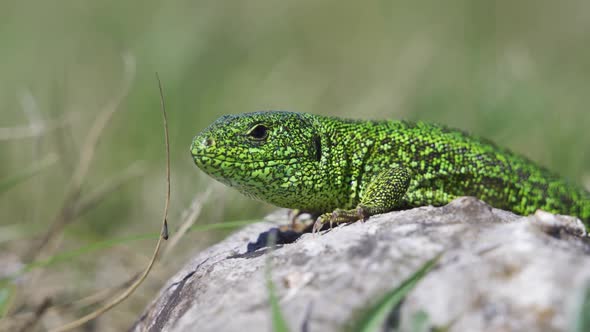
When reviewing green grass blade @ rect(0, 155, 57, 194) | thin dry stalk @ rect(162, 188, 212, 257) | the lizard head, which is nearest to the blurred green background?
green grass blade @ rect(0, 155, 57, 194)

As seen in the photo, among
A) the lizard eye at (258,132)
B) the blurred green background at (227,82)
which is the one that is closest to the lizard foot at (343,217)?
the lizard eye at (258,132)

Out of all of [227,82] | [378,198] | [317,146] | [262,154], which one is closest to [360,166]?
[317,146]

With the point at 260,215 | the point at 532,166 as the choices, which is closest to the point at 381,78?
the point at 260,215

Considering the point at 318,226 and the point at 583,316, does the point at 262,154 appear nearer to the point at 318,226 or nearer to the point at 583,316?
the point at 318,226

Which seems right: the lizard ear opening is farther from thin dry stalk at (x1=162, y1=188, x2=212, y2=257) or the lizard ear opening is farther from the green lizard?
thin dry stalk at (x1=162, y1=188, x2=212, y2=257)

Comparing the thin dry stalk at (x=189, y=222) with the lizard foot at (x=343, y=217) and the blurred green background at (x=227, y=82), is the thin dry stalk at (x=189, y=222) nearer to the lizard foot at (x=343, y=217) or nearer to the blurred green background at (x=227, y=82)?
the lizard foot at (x=343, y=217)

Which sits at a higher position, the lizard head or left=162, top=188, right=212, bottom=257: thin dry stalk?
the lizard head
